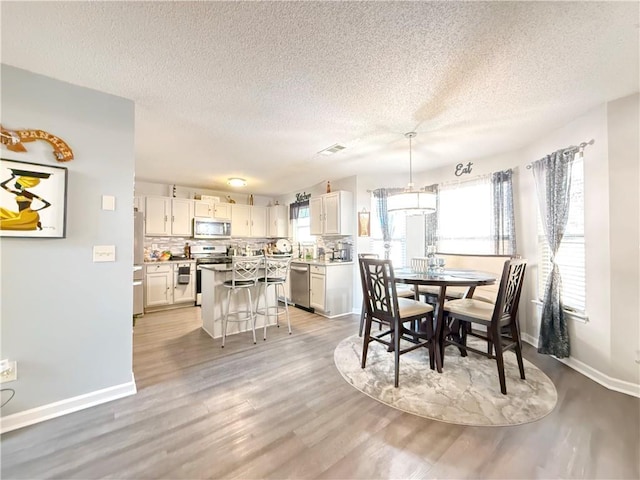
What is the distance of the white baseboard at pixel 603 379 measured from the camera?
2039mm

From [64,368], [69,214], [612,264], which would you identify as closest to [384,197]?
[612,264]

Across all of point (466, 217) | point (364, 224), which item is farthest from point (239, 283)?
point (466, 217)

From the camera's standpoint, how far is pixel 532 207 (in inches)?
121

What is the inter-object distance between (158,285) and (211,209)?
5.84 feet

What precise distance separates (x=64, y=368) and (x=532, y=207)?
472 cm

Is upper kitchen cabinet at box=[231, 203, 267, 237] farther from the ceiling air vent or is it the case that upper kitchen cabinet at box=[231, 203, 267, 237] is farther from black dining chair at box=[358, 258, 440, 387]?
black dining chair at box=[358, 258, 440, 387]

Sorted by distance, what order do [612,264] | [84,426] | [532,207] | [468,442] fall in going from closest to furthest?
[468,442]
[84,426]
[612,264]
[532,207]

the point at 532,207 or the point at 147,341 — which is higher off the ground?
the point at 532,207

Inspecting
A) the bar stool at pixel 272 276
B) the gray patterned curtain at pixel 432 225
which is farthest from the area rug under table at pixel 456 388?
the gray patterned curtain at pixel 432 225

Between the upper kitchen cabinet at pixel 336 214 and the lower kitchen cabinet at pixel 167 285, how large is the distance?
269 centimetres

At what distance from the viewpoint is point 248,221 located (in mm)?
5949

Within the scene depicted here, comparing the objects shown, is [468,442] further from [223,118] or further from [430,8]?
[223,118]

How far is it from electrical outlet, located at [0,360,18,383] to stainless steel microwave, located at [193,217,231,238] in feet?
12.1

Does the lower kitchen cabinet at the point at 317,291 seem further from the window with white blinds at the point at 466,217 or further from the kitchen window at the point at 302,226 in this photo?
the window with white blinds at the point at 466,217
